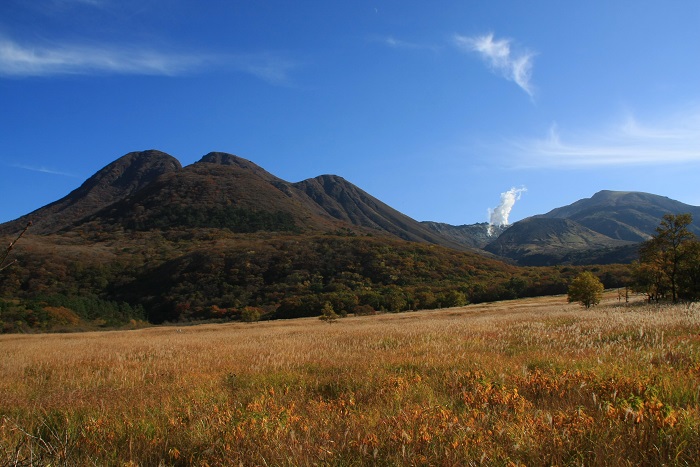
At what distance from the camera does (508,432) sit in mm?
3305

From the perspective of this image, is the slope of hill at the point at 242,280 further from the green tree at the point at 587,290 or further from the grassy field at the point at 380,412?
the grassy field at the point at 380,412

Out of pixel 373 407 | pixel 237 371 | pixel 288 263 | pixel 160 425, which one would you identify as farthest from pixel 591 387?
pixel 288 263

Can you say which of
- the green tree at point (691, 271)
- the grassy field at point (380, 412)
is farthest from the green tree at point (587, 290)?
the grassy field at point (380, 412)

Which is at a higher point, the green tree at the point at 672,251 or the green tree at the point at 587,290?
the green tree at the point at 672,251

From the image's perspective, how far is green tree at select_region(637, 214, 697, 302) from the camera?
30.8 meters

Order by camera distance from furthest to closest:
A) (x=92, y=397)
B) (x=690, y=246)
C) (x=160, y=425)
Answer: (x=690, y=246), (x=92, y=397), (x=160, y=425)

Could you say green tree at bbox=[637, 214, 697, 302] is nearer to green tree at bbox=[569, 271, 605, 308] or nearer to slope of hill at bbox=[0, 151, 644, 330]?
green tree at bbox=[569, 271, 605, 308]

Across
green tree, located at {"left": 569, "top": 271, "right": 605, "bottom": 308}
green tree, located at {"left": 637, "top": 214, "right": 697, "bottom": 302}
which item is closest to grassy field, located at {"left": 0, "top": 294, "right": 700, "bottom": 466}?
green tree, located at {"left": 637, "top": 214, "right": 697, "bottom": 302}

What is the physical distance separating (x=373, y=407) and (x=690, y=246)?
36807 millimetres

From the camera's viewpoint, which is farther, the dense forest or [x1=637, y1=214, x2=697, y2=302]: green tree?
the dense forest

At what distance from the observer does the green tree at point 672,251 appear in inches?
1214

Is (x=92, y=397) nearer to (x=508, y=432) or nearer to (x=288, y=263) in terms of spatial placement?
(x=508, y=432)

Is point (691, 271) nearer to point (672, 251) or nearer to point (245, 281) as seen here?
point (672, 251)

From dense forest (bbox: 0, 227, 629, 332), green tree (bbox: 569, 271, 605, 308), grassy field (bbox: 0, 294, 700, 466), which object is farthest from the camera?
dense forest (bbox: 0, 227, 629, 332)
